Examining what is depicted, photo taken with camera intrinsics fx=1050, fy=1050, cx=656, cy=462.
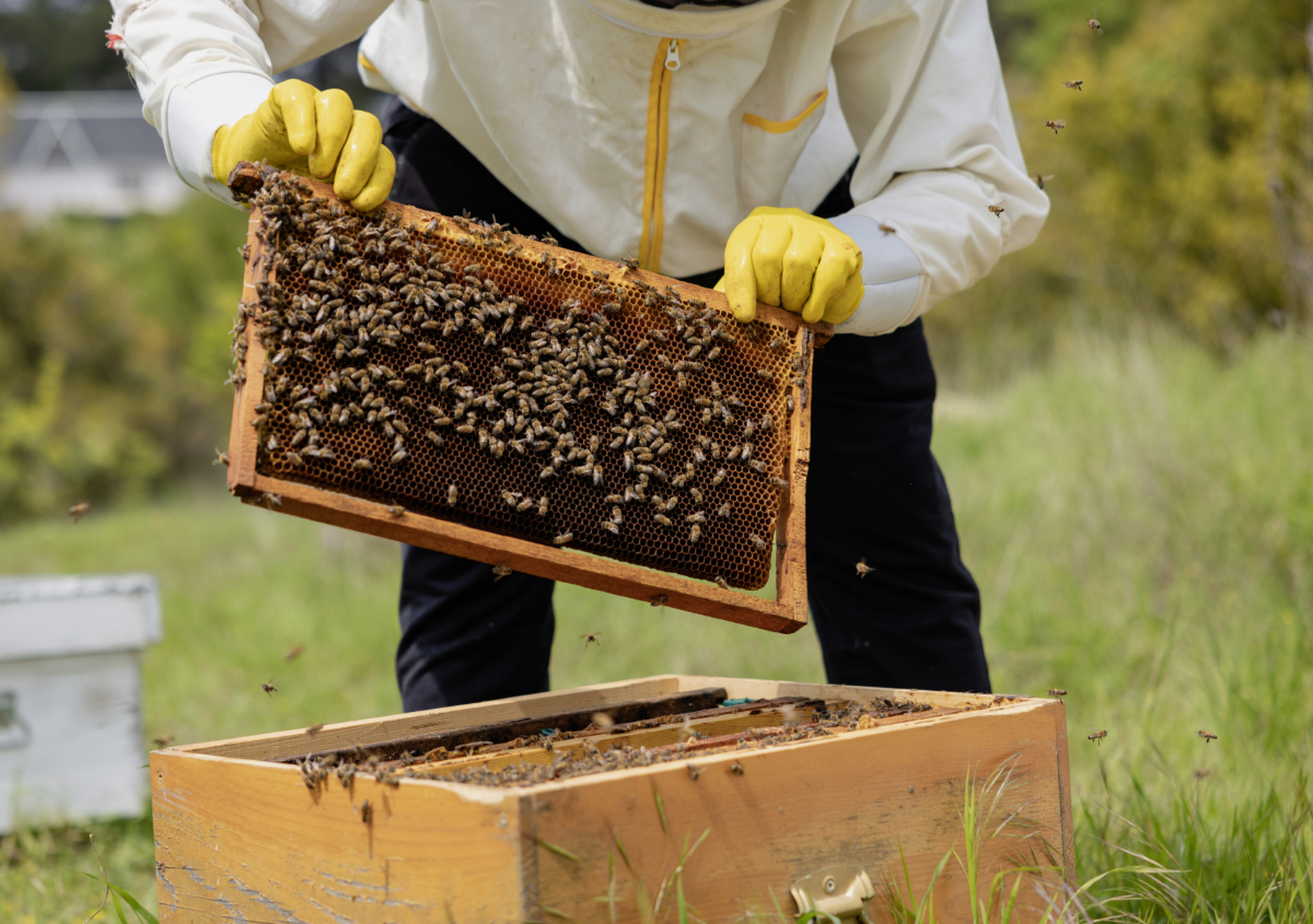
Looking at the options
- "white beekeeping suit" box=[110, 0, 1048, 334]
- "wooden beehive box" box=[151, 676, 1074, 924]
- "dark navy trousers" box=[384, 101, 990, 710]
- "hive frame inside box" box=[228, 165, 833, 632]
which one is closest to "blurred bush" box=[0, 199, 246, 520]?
"dark navy trousers" box=[384, 101, 990, 710]

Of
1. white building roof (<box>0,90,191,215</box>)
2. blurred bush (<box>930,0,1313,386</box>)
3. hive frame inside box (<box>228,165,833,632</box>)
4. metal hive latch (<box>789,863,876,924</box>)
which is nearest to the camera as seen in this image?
metal hive latch (<box>789,863,876,924</box>)

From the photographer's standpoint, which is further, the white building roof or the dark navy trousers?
the white building roof

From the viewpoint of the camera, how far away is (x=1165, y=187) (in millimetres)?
10852

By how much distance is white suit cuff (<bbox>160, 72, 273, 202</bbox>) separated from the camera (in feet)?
7.16

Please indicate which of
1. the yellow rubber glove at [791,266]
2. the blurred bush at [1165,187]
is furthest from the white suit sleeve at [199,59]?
the blurred bush at [1165,187]

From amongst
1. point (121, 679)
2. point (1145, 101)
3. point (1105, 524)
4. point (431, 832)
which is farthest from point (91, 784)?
point (1145, 101)

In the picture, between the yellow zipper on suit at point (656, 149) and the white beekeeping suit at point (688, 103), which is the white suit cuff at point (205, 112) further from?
the yellow zipper on suit at point (656, 149)

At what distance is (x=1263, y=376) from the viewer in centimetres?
643

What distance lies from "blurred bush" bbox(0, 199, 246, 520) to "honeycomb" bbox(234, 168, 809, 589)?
15.7m

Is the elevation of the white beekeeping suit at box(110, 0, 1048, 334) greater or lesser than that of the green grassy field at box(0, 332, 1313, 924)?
greater

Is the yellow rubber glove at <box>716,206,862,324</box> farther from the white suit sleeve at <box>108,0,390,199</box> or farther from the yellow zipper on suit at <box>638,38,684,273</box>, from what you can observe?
the white suit sleeve at <box>108,0,390,199</box>

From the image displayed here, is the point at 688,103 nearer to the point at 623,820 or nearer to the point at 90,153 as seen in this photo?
the point at 623,820

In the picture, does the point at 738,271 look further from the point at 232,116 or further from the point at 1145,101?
the point at 1145,101

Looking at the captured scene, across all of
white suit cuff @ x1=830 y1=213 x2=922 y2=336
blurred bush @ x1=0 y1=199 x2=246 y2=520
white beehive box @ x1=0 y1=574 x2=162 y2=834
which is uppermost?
white suit cuff @ x1=830 y1=213 x2=922 y2=336
